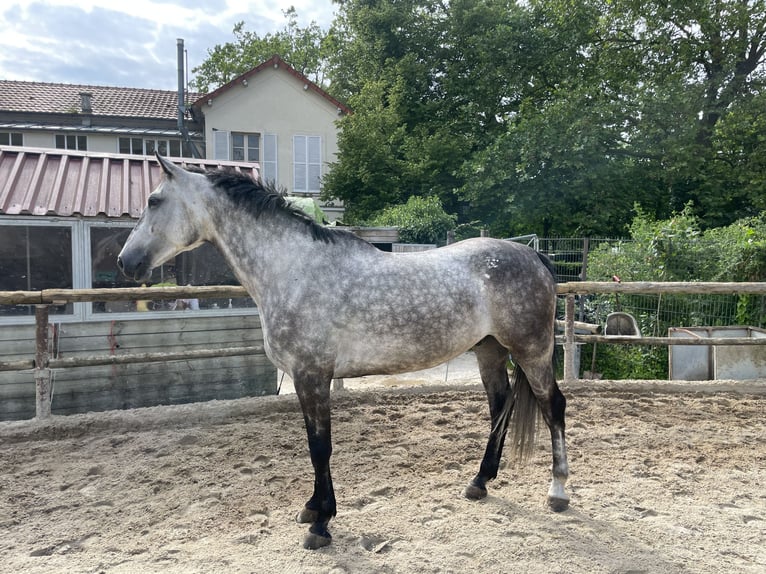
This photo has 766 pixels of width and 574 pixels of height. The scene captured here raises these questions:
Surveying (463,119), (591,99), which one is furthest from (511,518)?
(463,119)

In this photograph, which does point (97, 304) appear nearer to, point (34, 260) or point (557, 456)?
point (34, 260)

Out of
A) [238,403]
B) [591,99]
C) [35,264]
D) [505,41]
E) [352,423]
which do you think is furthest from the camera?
[505,41]

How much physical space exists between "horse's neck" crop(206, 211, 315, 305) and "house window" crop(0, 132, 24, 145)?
17.5 m

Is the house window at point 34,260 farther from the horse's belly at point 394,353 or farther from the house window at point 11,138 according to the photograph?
the house window at point 11,138

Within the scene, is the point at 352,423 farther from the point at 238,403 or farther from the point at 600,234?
the point at 600,234

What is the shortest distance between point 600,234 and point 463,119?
620cm

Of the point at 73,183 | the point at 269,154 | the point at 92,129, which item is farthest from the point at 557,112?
the point at 92,129

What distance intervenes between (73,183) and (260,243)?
3.55m

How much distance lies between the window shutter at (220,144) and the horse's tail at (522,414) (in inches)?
554

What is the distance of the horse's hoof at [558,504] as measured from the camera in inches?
106

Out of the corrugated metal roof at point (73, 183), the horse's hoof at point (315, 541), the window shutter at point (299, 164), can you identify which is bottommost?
the horse's hoof at point (315, 541)

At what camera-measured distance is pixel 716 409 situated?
4.41m

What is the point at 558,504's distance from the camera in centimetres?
270

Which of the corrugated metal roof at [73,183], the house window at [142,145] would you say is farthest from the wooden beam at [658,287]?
the house window at [142,145]
